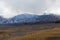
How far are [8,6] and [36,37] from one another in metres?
0.69

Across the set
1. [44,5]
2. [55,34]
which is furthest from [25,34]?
[44,5]

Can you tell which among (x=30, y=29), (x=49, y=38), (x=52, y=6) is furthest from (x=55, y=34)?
(x=52, y=6)

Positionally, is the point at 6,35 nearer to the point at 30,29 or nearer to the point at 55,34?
the point at 30,29

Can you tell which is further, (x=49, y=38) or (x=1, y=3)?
(x=1, y=3)

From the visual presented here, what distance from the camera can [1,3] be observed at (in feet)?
4.25

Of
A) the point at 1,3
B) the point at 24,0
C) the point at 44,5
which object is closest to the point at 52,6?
the point at 44,5

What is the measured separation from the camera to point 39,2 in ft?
4.27

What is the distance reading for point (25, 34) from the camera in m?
0.70

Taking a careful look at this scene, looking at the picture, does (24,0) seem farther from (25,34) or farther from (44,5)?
(25,34)

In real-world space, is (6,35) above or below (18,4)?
below

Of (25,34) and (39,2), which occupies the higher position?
(39,2)

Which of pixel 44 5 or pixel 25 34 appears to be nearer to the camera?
pixel 25 34

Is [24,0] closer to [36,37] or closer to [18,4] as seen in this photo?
[18,4]

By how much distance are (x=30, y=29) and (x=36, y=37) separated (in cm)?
7
